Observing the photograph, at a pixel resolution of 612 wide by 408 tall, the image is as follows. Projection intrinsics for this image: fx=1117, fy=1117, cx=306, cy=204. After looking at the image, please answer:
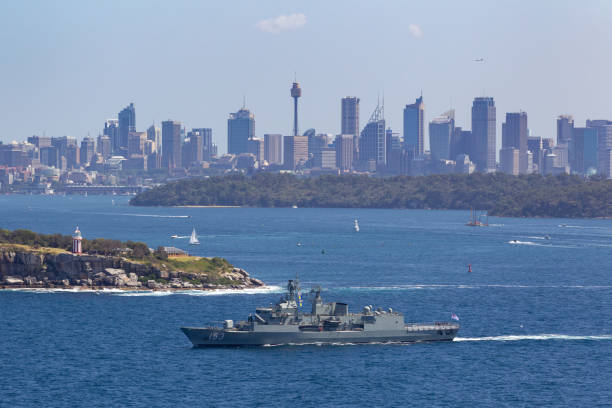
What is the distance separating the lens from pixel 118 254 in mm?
135625

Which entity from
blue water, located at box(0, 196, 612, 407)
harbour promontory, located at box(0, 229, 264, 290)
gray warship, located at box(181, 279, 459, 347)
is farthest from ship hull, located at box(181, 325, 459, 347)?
harbour promontory, located at box(0, 229, 264, 290)

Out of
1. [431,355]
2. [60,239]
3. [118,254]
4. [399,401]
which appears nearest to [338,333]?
[431,355]

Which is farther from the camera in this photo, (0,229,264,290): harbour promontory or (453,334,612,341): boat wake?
(0,229,264,290): harbour promontory

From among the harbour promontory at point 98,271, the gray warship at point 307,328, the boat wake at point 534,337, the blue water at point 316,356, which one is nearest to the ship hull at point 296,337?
the gray warship at point 307,328

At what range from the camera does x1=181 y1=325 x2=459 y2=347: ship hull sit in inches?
3804

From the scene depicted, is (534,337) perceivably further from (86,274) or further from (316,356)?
(86,274)

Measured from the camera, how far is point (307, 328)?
322ft

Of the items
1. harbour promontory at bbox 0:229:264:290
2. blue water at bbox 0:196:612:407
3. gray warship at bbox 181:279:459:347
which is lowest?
blue water at bbox 0:196:612:407

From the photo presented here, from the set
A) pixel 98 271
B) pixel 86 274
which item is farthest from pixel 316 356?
pixel 86 274

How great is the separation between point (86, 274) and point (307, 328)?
43055 mm

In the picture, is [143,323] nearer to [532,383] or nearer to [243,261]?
[532,383]

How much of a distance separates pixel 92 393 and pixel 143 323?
1072 inches

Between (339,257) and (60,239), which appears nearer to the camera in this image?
(60,239)

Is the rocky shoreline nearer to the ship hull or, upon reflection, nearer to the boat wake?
the ship hull
